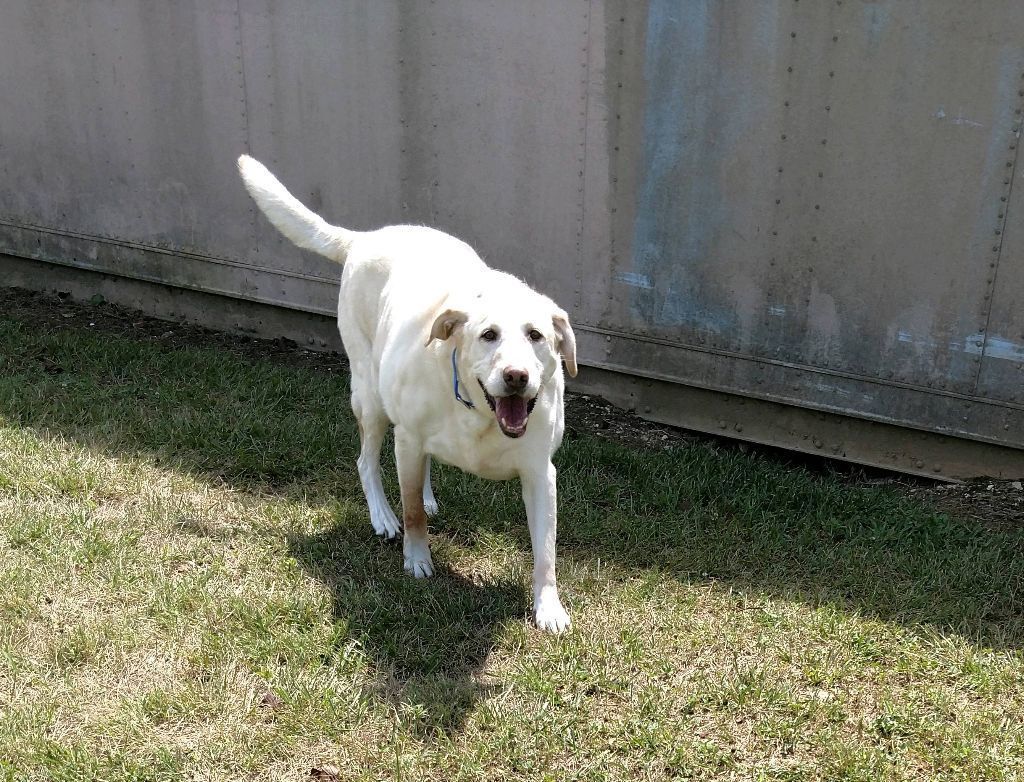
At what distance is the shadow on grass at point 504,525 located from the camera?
3.94m

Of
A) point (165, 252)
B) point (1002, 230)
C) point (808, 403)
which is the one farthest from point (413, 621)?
point (165, 252)

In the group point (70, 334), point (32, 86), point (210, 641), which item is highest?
point (32, 86)

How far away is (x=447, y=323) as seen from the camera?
12.0 feet

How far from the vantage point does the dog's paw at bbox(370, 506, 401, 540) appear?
4645 mm

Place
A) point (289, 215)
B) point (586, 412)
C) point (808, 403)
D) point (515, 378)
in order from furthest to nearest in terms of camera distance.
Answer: point (586, 412) → point (808, 403) → point (289, 215) → point (515, 378)

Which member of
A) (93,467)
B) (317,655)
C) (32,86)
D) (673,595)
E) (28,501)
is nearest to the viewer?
(317,655)

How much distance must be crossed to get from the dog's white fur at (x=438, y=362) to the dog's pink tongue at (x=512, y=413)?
0.01 meters

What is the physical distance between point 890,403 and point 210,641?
3.58 metres

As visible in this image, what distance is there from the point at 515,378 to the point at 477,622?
1.11 meters

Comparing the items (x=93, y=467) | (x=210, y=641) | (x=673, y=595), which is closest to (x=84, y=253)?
(x=93, y=467)

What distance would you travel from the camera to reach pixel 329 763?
10.4 feet

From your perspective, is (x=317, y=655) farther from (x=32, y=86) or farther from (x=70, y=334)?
(x=32, y=86)

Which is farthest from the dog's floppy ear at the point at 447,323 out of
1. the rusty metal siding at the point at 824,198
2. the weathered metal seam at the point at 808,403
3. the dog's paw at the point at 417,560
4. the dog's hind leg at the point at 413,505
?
the weathered metal seam at the point at 808,403

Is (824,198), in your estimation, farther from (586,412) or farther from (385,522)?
(385,522)
